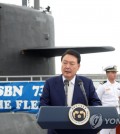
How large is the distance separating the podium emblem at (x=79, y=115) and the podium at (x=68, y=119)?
0.02 m

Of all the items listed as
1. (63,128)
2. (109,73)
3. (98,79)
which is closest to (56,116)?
(63,128)

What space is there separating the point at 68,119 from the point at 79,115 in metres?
0.10

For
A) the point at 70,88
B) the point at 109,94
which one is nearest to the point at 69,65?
the point at 70,88

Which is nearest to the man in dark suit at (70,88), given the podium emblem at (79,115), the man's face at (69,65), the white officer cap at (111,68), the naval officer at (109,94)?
the man's face at (69,65)

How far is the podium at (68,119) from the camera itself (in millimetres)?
2713

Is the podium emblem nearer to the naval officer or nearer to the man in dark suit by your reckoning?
the man in dark suit

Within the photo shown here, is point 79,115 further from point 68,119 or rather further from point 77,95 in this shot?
point 77,95

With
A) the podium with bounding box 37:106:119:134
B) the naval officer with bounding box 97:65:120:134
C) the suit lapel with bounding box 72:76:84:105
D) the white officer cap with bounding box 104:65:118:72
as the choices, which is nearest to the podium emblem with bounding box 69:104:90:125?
the podium with bounding box 37:106:119:134

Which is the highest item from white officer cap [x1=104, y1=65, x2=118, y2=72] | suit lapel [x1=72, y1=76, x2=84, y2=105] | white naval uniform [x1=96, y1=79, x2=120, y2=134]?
white officer cap [x1=104, y1=65, x2=118, y2=72]

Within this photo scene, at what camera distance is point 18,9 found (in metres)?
9.85

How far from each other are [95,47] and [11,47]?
6.95 ft

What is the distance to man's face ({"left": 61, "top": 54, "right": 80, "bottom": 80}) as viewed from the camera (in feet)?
11.1

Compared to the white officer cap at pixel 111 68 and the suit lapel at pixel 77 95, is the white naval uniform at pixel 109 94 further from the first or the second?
the suit lapel at pixel 77 95

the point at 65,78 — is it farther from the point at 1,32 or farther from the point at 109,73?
the point at 1,32
